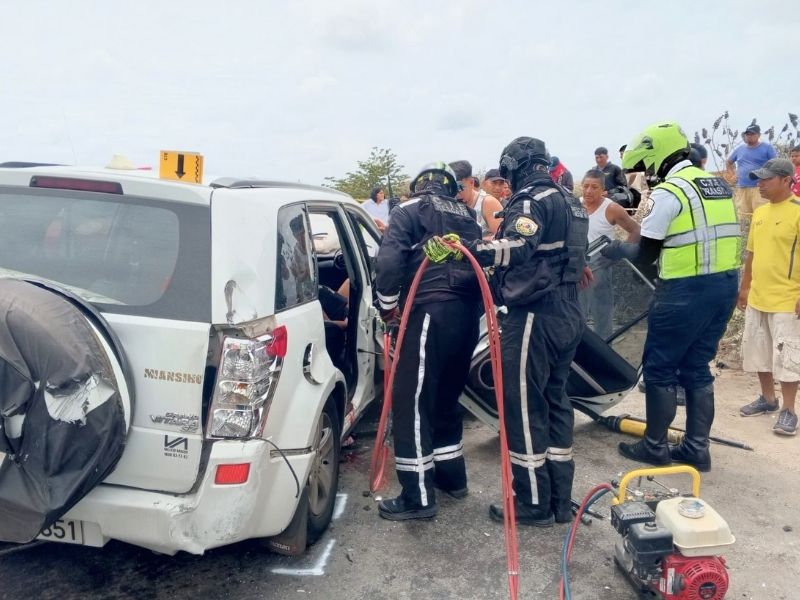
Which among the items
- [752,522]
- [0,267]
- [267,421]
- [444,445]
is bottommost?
[752,522]

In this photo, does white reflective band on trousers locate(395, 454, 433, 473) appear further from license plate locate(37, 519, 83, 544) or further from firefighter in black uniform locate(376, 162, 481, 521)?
license plate locate(37, 519, 83, 544)

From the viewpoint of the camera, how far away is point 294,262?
3037mm

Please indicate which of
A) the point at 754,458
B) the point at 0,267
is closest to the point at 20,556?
the point at 0,267

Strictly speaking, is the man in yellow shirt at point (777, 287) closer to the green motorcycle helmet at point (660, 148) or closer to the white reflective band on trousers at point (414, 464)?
the green motorcycle helmet at point (660, 148)

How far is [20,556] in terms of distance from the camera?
311 cm

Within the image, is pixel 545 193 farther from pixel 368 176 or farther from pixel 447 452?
pixel 368 176

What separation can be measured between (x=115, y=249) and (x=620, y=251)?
10.3 feet

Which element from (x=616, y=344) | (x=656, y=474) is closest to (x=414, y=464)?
(x=656, y=474)

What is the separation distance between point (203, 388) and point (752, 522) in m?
3.11

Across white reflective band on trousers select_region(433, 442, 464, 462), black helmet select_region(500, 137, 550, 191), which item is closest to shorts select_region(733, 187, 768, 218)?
black helmet select_region(500, 137, 550, 191)

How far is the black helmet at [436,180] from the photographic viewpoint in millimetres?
3732

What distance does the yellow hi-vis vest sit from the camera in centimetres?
409

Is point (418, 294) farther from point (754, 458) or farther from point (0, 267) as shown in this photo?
point (754, 458)

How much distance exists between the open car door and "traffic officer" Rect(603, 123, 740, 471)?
0.18 meters
